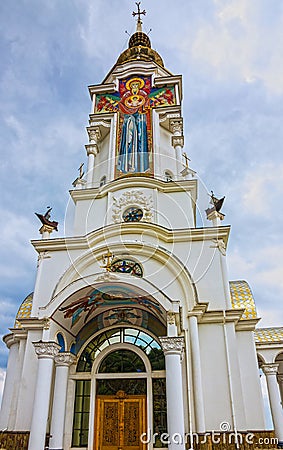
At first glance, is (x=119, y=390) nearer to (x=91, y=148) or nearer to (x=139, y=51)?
(x=91, y=148)

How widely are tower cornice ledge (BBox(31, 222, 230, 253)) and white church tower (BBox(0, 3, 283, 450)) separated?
33mm

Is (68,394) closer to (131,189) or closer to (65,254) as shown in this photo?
(65,254)

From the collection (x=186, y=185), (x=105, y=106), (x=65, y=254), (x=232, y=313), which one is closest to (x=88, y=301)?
(x=65, y=254)

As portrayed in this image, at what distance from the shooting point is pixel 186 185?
13.6 meters

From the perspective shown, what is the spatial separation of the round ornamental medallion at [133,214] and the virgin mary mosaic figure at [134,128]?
2202mm

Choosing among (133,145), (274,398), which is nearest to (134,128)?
(133,145)

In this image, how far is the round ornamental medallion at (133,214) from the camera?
12913mm

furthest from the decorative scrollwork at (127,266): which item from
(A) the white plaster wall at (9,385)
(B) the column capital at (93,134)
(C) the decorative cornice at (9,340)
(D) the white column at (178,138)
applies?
(B) the column capital at (93,134)

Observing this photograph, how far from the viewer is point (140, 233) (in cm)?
1182

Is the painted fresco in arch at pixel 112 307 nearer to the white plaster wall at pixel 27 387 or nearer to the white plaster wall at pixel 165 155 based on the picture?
the white plaster wall at pixel 27 387

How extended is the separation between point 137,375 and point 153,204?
18.3 ft

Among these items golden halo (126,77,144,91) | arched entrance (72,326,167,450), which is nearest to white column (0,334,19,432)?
arched entrance (72,326,167,450)

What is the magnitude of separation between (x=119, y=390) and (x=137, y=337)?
1489 mm

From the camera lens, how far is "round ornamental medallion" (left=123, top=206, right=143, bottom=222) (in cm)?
1291
